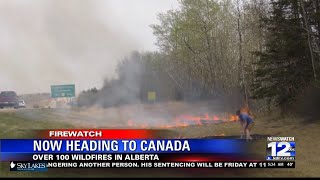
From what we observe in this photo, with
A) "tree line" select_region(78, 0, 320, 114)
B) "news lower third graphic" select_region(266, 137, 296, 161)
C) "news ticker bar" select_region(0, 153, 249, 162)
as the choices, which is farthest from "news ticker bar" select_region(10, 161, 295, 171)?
"tree line" select_region(78, 0, 320, 114)

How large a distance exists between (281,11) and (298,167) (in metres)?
14.7

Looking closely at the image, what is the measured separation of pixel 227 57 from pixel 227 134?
27.9 metres

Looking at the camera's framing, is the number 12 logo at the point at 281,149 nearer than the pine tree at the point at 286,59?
Yes

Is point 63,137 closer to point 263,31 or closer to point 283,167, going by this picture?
point 283,167

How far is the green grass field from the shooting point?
13234 mm

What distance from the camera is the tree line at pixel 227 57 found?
1073 inches

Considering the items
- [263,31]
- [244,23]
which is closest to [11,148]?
[263,31]

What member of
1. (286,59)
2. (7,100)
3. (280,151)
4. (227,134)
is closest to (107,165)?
(280,151)

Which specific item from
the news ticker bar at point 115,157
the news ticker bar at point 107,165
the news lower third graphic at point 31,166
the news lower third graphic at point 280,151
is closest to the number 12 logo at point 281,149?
the news lower third graphic at point 280,151

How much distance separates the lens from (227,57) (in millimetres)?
50312

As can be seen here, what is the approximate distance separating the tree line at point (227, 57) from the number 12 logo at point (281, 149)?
492 inches

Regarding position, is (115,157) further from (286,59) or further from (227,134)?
(286,59)

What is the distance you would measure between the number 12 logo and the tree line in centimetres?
1249

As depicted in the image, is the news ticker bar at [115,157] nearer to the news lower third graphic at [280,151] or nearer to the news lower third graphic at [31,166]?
the news lower third graphic at [31,166]
